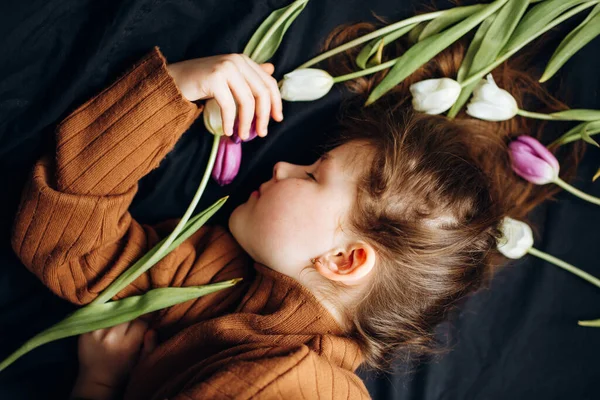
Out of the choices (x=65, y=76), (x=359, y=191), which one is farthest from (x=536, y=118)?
(x=65, y=76)

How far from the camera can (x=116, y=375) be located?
101 cm

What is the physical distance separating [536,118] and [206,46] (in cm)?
65

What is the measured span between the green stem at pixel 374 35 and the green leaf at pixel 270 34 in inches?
2.6

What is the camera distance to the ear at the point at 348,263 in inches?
35.8

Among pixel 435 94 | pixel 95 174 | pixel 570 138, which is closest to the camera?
pixel 95 174

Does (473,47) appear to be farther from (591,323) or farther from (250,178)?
(591,323)

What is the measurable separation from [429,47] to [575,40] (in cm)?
27

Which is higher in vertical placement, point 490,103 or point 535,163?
point 490,103

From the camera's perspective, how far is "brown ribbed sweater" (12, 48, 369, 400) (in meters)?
0.86

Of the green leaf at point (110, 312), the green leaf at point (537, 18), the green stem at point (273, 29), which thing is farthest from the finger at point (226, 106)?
the green leaf at point (537, 18)

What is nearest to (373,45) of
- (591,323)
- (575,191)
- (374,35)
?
(374,35)

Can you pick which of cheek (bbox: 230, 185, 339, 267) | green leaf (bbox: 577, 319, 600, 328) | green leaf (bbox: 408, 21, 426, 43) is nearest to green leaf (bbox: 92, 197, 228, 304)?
cheek (bbox: 230, 185, 339, 267)

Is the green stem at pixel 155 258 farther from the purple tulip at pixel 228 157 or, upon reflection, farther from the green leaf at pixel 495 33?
the green leaf at pixel 495 33

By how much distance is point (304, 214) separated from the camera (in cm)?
95
